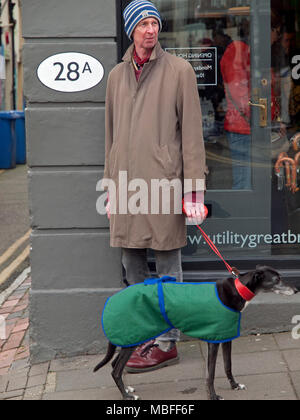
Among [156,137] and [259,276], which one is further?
[156,137]

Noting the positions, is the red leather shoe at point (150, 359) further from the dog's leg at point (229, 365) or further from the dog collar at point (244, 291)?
the dog collar at point (244, 291)

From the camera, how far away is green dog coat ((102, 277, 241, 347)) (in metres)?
3.94

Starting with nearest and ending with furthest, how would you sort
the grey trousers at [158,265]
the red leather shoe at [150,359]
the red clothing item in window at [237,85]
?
1. the grey trousers at [158,265]
2. the red leather shoe at [150,359]
3. the red clothing item in window at [237,85]

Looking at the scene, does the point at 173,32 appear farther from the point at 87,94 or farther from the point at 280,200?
the point at 280,200

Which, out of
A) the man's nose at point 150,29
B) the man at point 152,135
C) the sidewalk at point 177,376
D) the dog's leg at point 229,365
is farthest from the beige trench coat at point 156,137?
the sidewalk at point 177,376

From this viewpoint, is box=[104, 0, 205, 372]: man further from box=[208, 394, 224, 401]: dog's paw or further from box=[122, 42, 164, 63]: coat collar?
box=[208, 394, 224, 401]: dog's paw

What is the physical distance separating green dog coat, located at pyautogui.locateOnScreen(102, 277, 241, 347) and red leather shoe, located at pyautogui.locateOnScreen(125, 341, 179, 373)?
0.67m

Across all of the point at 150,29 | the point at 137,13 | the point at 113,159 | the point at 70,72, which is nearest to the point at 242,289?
the point at 113,159

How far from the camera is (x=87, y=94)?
5.00 meters

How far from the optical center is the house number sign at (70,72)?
16.2 feet

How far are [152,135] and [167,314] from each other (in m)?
1.07

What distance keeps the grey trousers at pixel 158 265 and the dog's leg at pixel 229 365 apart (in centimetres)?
63

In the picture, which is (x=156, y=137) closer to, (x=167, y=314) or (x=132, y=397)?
(x=167, y=314)

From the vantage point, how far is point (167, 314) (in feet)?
13.0
